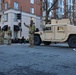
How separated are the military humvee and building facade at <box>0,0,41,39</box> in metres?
29.3

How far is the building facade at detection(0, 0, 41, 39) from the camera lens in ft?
176

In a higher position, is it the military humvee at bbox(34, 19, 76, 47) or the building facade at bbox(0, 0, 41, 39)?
the building facade at bbox(0, 0, 41, 39)

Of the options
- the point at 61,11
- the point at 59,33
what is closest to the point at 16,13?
the point at 61,11

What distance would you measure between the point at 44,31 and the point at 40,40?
95cm

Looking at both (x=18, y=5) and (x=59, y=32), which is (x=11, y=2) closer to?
(x=18, y=5)

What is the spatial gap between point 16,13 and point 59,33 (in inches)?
1325

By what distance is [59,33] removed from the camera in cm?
2016

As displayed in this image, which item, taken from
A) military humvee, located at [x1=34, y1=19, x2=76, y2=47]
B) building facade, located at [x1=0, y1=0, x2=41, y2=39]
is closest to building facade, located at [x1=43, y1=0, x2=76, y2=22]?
building facade, located at [x1=0, y1=0, x2=41, y2=39]

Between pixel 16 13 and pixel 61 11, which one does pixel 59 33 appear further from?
pixel 61 11

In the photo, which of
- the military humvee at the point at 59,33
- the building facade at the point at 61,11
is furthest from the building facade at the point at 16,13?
the military humvee at the point at 59,33

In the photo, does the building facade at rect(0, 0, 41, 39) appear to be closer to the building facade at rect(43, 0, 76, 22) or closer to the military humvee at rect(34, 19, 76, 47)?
the building facade at rect(43, 0, 76, 22)

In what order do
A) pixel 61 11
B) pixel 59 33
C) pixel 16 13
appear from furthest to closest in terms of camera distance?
pixel 61 11 → pixel 16 13 → pixel 59 33

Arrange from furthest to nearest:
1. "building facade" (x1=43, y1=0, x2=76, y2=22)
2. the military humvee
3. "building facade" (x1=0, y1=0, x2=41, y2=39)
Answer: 1. "building facade" (x1=0, y1=0, x2=41, y2=39)
2. "building facade" (x1=43, y1=0, x2=76, y2=22)
3. the military humvee

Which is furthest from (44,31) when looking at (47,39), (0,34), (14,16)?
(14,16)
